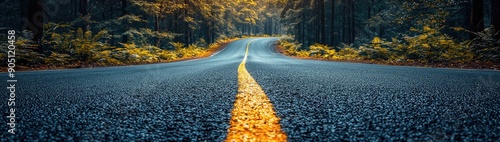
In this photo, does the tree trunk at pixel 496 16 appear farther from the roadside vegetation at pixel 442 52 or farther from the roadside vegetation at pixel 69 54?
the roadside vegetation at pixel 69 54

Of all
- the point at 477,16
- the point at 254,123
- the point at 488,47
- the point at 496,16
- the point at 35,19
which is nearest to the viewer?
the point at 254,123

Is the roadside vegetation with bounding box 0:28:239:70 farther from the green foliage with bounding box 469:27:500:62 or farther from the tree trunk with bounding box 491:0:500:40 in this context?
the tree trunk with bounding box 491:0:500:40

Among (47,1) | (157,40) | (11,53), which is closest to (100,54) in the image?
(11,53)

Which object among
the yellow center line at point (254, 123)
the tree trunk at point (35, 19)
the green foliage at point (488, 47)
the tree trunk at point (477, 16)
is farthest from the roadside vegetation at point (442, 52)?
the tree trunk at point (35, 19)

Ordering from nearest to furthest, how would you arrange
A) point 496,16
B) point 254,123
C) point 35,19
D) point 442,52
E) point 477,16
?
point 254,123 → point 496,16 → point 35,19 → point 477,16 → point 442,52

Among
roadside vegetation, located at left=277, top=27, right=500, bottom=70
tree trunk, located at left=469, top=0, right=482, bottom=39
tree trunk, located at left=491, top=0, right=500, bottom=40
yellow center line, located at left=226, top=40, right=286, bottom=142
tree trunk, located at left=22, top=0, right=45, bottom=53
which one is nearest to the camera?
yellow center line, located at left=226, top=40, right=286, bottom=142

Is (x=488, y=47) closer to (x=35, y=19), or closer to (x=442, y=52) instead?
(x=442, y=52)

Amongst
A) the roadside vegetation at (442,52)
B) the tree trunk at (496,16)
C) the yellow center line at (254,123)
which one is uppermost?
the tree trunk at (496,16)

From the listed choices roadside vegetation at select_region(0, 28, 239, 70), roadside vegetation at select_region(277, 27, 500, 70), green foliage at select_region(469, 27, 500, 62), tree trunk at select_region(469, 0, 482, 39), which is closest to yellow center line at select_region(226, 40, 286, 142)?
roadside vegetation at select_region(277, 27, 500, 70)

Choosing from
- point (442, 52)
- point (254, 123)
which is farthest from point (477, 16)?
point (254, 123)

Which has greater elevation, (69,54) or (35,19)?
(35,19)

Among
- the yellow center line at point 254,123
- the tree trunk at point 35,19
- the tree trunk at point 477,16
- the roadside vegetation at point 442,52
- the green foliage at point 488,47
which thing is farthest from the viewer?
the tree trunk at point 477,16

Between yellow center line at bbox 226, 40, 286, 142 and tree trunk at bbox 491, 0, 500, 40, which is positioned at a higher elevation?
tree trunk at bbox 491, 0, 500, 40

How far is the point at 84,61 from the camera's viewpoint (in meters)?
12.3
